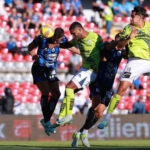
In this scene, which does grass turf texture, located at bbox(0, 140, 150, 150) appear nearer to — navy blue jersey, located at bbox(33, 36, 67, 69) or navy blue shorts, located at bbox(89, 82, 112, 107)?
navy blue shorts, located at bbox(89, 82, 112, 107)

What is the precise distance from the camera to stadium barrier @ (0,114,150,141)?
1848 cm

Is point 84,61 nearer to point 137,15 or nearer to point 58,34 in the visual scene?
point 58,34

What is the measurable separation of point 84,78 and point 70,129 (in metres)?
7.07

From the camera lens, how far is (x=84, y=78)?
12.1 metres

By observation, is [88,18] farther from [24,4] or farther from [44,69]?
[44,69]

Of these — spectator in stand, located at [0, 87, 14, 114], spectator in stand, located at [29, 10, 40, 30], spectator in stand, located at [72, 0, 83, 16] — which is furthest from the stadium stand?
spectator in stand, located at [0, 87, 14, 114]

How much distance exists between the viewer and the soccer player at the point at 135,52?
11.5 metres

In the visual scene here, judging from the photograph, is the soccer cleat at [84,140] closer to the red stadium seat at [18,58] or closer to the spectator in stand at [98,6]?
the red stadium seat at [18,58]

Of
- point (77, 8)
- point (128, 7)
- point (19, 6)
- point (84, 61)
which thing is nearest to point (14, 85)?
point (19, 6)

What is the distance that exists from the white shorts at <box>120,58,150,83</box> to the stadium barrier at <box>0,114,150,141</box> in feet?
24.8

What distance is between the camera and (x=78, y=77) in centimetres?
1201

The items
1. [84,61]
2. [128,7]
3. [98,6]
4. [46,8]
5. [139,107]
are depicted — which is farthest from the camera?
[128,7]

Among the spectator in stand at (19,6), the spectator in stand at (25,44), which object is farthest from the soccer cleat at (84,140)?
the spectator in stand at (19,6)

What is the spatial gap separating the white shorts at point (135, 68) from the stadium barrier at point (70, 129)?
7553 mm
